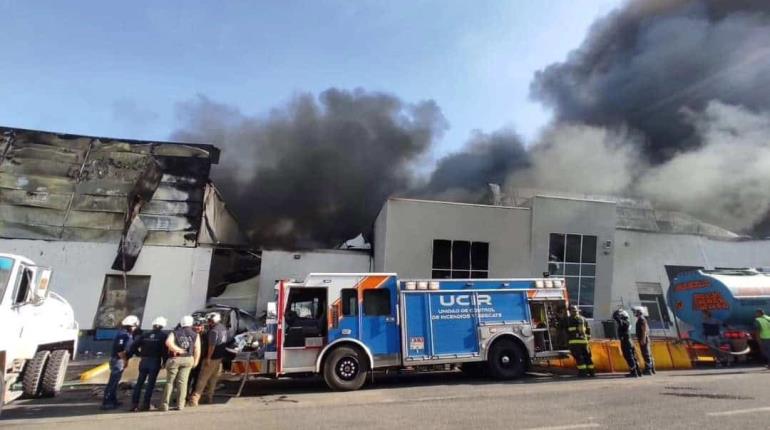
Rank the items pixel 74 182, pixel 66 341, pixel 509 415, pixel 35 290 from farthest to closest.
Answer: pixel 74 182
pixel 66 341
pixel 35 290
pixel 509 415

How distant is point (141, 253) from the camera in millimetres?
16750

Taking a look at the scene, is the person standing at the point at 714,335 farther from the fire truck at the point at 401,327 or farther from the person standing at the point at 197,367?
the person standing at the point at 197,367

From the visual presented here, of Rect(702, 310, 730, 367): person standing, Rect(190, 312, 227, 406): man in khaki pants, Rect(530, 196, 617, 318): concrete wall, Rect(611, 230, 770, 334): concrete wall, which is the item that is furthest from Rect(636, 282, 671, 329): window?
Rect(190, 312, 227, 406): man in khaki pants

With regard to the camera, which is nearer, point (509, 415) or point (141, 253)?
point (509, 415)

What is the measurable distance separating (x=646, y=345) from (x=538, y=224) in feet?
32.0

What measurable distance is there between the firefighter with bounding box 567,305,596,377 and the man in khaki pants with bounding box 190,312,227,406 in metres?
6.40

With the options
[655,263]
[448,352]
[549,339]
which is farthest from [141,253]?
[655,263]

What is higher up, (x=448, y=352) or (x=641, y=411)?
(x=448, y=352)

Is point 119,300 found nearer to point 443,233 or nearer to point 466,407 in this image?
point 443,233

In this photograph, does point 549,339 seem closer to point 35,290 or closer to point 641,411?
point 641,411

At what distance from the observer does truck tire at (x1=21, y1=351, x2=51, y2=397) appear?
6.75m

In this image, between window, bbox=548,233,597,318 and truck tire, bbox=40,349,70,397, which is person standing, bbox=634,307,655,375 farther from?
Result: truck tire, bbox=40,349,70,397

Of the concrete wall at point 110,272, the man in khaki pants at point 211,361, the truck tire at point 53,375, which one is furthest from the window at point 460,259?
the truck tire at point 53,375

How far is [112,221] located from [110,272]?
1874 mm
